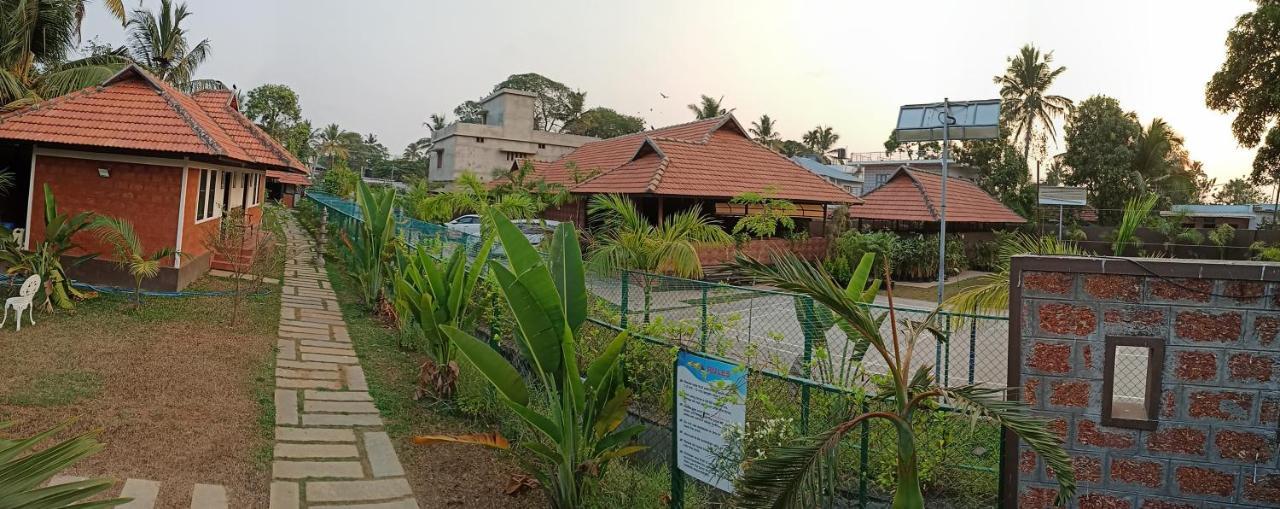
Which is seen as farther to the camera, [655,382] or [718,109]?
[718,109]

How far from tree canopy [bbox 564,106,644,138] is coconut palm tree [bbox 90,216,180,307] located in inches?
1884

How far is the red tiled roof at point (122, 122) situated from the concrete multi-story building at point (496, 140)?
29.7 meters

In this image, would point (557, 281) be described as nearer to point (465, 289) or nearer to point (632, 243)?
point (465, 289)

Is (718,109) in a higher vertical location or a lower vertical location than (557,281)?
higher

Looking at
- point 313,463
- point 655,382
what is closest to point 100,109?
point 313,463

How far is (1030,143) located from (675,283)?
120 feet

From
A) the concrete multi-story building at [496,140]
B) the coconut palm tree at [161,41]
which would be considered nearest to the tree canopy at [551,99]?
the concrete multi-story building at [496,140]

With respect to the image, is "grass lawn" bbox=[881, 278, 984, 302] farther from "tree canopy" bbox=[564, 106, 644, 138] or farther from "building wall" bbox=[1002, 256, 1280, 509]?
"tree canopy" bbox=[564, 106, 644, 138]

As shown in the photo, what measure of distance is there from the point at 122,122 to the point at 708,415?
10602 mm

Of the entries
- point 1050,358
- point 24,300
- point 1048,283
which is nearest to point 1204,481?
point 1050,358

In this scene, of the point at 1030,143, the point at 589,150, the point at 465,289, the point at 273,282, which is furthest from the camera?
the point at 1030,143

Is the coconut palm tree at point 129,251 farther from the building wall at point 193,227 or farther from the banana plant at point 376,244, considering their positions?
the banana plant at point 376,244

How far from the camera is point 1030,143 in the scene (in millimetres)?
36531

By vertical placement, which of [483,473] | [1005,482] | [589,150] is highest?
[589,150]
